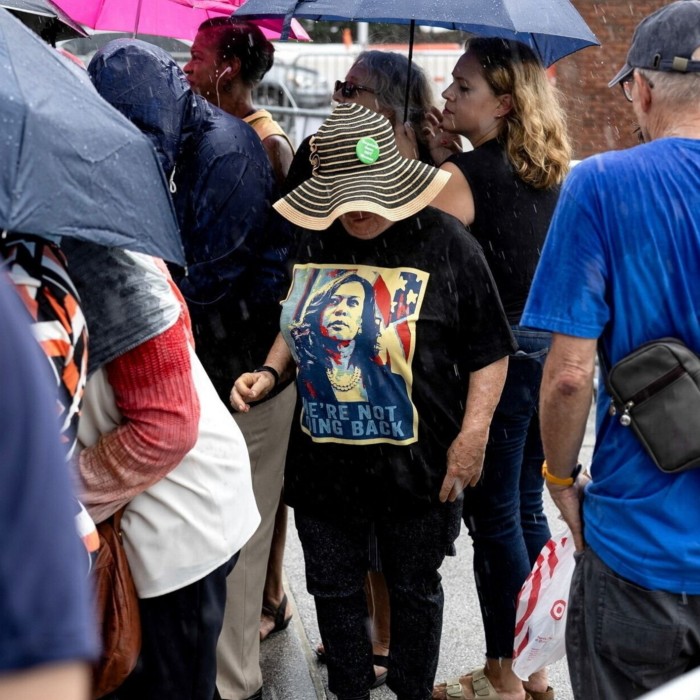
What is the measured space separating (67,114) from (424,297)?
1.37m

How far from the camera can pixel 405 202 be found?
115 inches

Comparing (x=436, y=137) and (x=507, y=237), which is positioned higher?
(x=436, y=137)

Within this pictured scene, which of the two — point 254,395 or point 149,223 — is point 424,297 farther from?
point 149,223

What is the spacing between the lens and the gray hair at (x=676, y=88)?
2.19 m

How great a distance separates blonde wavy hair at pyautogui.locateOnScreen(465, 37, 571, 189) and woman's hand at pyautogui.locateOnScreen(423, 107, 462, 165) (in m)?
0.39

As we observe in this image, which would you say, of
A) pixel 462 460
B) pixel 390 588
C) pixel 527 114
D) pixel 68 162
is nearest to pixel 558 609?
pixel 462 460

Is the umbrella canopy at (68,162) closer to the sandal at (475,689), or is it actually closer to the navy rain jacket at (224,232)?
the navy rain jacket at (224,232)

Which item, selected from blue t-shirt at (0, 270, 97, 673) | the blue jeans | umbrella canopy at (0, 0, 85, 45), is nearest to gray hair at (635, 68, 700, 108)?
the blue jeans

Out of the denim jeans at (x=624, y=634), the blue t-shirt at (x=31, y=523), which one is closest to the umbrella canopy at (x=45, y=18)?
the denim jeans at (x=624, y=634)

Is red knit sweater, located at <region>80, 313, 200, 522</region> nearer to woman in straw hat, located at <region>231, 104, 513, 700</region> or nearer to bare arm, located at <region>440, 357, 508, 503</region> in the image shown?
woman in straw hat, located at <region>231, 104, 513, 700</region>

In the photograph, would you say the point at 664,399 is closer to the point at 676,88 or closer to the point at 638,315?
the point at 638,315

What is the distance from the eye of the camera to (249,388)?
3135mm

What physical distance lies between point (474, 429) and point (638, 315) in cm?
92

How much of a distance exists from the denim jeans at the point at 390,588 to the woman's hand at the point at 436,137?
4.66ft
